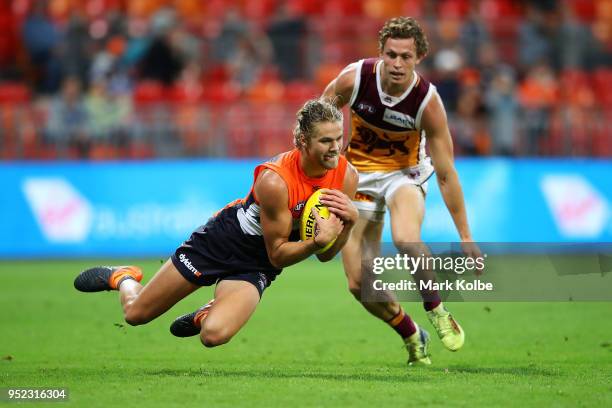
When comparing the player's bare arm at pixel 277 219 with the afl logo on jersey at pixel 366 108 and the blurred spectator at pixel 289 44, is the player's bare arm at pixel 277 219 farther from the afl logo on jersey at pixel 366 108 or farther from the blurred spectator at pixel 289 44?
the blurred spectator at pixel 289 44

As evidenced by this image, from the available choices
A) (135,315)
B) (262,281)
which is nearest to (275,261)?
(262,281)

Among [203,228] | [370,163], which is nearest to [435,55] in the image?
[370,163]

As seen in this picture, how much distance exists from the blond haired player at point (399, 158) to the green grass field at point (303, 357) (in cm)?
41

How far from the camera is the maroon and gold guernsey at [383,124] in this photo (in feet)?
27.8

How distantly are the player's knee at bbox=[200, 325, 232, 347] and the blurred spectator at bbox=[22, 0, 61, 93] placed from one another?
11.9m

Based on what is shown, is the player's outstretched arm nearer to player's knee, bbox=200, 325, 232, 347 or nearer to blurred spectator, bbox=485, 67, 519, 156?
player's knee, bbox=200, 325, 232, 347

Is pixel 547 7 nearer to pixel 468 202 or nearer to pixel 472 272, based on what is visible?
pixel 468 202

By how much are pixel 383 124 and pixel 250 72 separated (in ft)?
33.1

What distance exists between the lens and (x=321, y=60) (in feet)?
61.8

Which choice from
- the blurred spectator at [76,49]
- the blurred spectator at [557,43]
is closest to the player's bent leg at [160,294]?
the blurred spectator at [76,49]

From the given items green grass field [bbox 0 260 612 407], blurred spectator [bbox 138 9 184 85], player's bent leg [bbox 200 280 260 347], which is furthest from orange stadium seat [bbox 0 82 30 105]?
player's bent leg [bbox 200 280 260 347]

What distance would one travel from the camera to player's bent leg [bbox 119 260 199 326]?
777cm

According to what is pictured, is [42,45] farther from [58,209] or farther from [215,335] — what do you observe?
[215,335]

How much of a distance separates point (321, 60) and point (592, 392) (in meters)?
12.7
